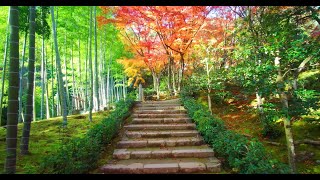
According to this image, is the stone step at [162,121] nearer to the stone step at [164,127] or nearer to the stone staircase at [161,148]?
the stone staircase at [161,148]

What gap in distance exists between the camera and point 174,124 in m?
7.75

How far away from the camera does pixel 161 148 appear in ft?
19.3

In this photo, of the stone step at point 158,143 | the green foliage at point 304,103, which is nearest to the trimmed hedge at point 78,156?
the stone step at point 158,143

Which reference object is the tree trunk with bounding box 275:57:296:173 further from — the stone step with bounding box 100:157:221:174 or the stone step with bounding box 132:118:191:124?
the stone step with bounding box 132:118:191:124

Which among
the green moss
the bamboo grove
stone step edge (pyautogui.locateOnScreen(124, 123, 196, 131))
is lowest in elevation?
the green moss

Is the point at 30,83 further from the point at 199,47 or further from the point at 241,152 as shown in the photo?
the point at 199,47

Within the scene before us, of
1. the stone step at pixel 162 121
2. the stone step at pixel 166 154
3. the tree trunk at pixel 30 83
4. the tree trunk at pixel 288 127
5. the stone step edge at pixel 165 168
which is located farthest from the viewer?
the stone step at pixel 162 121

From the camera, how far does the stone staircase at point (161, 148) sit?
15.0 ft

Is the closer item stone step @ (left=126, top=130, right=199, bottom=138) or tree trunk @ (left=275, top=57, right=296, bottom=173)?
tree trunk @ (left=275, top=57, right=296, bottom=173)

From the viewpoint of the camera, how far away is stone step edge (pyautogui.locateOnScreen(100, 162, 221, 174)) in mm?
4535

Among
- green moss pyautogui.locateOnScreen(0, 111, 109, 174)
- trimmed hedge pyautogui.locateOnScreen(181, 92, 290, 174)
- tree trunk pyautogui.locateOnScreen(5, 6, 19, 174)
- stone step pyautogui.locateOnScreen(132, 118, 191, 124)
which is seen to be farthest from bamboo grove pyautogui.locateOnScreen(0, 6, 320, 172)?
stone step pyautogui.locateOnScreen(132, 118, 191, 124)

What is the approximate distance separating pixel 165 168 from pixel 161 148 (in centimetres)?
132

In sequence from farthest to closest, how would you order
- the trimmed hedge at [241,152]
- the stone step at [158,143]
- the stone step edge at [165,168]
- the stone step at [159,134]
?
the stone step at [159,134] < the stone step at [158,143] < the stone step edge at [165,168] < the trimmed hedge at [241,152]
